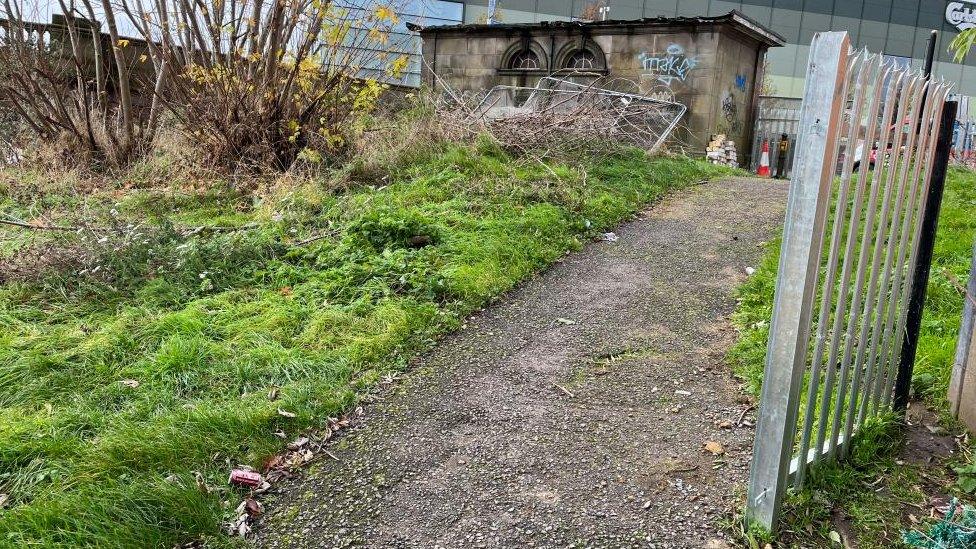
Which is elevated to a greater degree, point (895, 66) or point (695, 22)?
point (695, 22)

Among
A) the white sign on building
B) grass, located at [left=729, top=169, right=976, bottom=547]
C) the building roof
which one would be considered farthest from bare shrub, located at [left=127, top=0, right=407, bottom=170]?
the white sign on building

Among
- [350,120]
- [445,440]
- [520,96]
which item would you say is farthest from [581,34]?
[445,440]

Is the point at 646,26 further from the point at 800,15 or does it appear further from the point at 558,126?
the point at 800,15

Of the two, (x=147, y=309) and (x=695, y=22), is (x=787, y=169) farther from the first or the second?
(x=147, y=309)

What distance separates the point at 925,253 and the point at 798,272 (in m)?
1.43

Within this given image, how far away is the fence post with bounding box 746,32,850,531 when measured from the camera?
2162 mm

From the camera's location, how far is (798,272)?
232 centimetres

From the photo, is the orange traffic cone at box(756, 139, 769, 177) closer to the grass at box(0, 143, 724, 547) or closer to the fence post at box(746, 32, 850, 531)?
the grass at box(0, 143, 724, 547)

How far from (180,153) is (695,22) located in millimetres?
10821

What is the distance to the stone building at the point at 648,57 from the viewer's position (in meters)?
14.9

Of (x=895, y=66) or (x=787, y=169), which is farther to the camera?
(x=787, y=169)

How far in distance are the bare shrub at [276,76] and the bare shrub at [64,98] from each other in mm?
1621

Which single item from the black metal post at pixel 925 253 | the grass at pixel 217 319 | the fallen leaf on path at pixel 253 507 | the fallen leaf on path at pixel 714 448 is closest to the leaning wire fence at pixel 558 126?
the grass at pixel 217 319

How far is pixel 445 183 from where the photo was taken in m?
8.07
